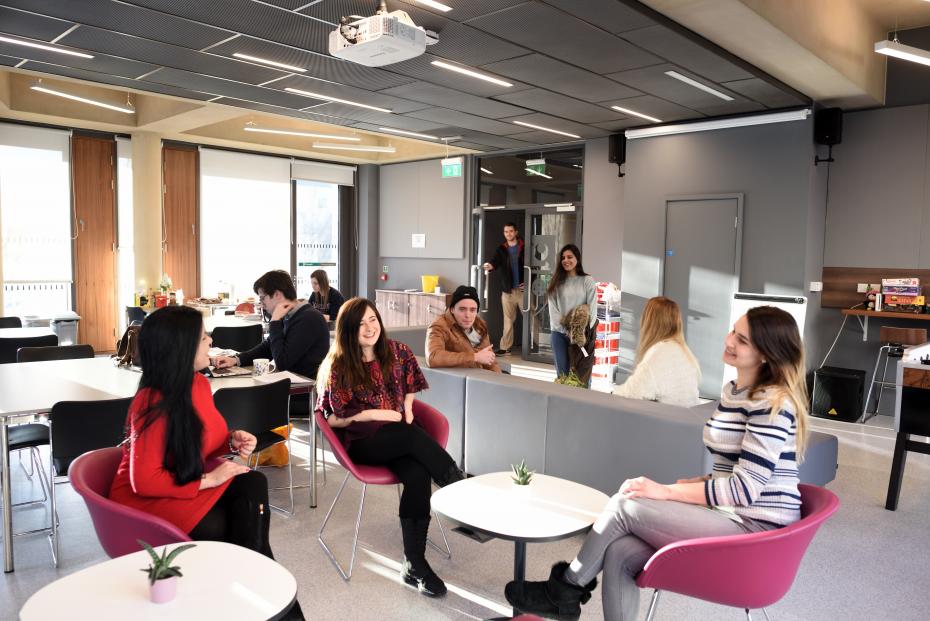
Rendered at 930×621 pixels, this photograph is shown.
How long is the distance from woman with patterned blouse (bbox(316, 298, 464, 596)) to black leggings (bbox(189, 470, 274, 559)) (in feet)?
2.35

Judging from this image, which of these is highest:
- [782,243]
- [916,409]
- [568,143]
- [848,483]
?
[568,143]

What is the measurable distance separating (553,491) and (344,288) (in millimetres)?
10087

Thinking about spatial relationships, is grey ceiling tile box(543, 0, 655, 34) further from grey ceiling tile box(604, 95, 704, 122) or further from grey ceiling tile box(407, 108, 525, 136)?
grey ceiling tile box(407, 108, 525, 136)

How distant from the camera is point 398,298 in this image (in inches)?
443

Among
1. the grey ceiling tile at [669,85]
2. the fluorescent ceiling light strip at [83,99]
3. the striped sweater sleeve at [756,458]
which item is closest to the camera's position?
the striped sweater sleeve at [756,458]

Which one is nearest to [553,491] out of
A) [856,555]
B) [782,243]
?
[856,555]

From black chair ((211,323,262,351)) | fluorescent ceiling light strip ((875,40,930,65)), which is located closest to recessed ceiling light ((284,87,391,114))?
black chair ((211,323,262,351))

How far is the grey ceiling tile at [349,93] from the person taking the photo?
6.16m

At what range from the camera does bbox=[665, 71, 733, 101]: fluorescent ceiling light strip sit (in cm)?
574

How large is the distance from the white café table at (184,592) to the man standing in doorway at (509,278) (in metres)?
8.24

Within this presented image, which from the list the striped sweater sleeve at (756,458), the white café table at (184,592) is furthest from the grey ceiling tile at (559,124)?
the white café table at (184,592)

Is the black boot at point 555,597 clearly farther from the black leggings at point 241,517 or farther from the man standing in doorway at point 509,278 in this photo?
the man standing in doorway at point 509,278

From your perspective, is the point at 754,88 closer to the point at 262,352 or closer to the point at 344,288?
the point at 262,352

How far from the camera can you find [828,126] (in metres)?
6.83
